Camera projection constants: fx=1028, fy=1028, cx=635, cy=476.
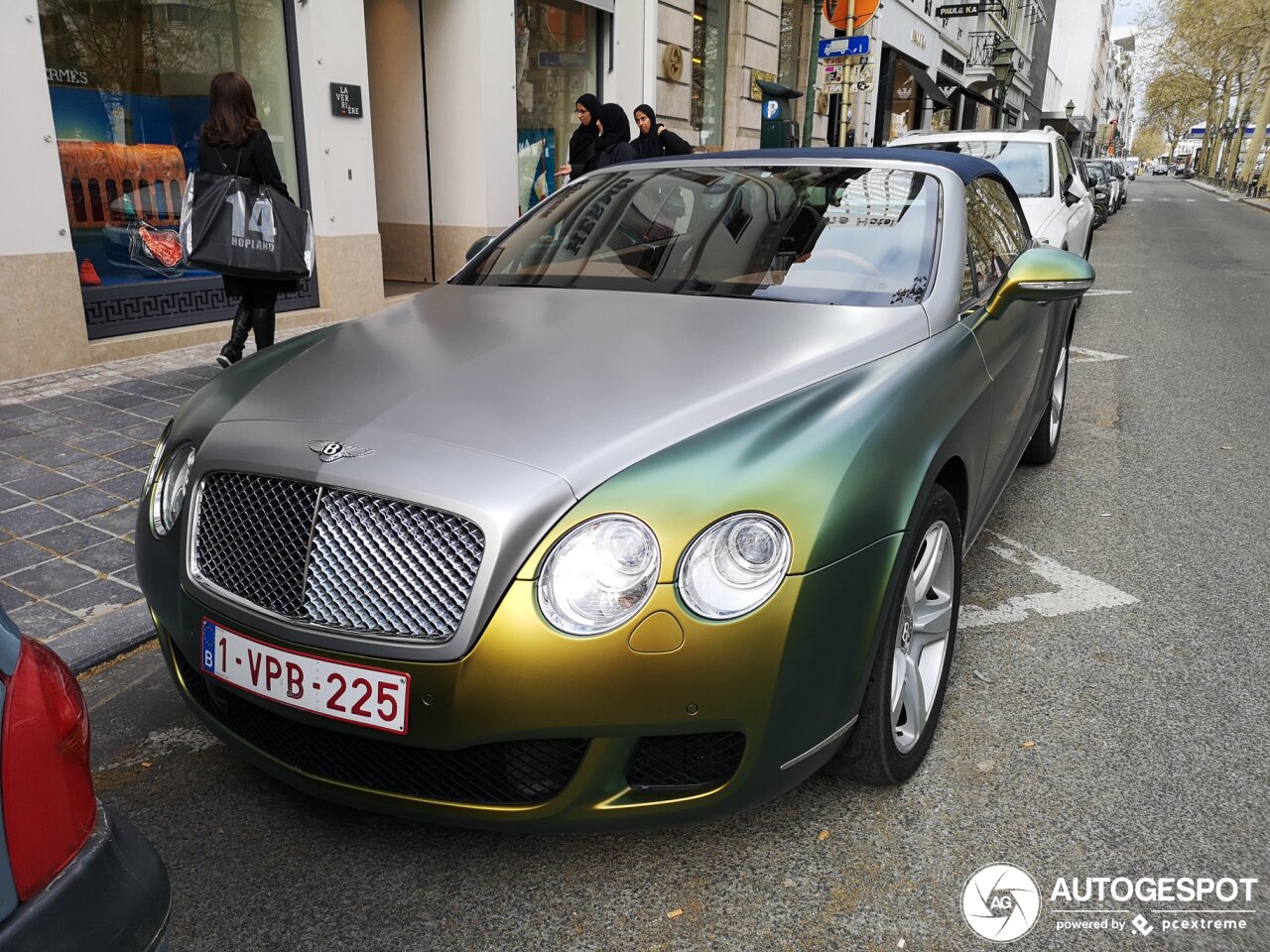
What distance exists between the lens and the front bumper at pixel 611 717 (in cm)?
180

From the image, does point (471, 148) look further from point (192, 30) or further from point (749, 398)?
point (749, 398)

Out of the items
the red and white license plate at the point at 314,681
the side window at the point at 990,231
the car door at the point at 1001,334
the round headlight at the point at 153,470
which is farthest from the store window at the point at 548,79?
the red and white license plate at the point at 314,681

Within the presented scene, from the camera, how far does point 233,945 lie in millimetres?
1952

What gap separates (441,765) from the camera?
6.37 ft

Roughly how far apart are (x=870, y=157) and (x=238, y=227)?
3628 mm

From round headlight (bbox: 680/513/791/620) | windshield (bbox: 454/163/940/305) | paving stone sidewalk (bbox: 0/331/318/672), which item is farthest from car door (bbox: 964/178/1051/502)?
paving stone sidewalk (bbox: 0/331/318/672)

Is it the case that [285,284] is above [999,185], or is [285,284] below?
below

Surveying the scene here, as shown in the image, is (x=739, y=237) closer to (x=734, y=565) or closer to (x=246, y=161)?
(x=734, y=565)

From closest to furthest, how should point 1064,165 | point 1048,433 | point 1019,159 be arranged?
1. point 1048,433
2. point 1019,159
3. point 1064,165

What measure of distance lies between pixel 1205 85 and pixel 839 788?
290ft

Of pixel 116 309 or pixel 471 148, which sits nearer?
pixel 116 309

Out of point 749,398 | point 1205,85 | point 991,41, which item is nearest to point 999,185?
point 749,398

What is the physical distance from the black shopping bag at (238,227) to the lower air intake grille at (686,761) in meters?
4.58

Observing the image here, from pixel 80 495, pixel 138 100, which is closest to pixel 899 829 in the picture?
pixel 80 495
